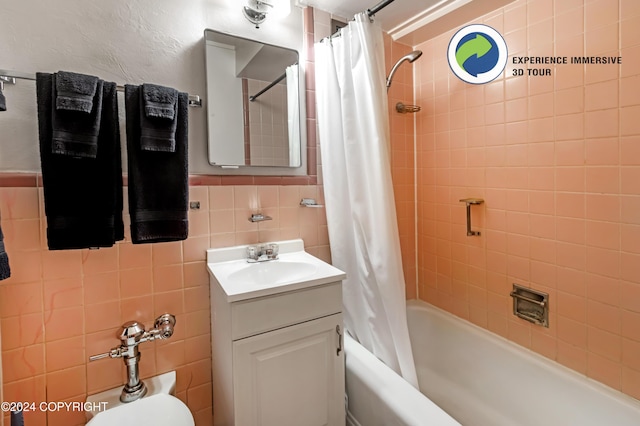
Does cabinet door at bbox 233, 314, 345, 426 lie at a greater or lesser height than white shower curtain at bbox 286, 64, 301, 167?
lesser

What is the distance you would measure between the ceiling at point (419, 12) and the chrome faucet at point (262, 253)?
4.29 ft

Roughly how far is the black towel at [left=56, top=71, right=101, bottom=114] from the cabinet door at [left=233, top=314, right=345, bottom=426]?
96cm

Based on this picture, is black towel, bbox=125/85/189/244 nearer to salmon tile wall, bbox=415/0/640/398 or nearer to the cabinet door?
the cabinet door

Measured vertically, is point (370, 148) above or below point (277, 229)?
above

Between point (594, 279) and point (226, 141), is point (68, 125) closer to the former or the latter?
point (226, 141)

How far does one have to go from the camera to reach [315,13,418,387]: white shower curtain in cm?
138

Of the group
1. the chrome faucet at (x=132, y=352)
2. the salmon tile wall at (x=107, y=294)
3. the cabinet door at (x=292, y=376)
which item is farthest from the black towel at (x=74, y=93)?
the cabinet door at (x=292, y=376)

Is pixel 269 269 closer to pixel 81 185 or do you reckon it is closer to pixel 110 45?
pixel 81 185

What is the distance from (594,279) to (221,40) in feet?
6.49

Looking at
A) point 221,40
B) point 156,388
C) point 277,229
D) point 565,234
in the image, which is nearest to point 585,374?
point 565,234

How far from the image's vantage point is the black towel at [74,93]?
994 mm

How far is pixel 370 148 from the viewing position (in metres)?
1.41

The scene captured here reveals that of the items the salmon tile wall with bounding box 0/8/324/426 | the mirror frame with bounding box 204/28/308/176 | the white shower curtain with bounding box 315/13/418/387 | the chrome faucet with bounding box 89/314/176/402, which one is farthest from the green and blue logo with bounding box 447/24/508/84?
the chrome faucet with bounding box 89/314/176/402

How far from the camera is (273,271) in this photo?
4.76ft
